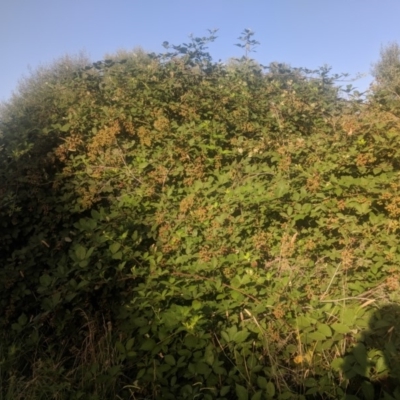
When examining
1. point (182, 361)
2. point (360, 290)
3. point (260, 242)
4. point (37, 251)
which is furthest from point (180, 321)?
point (37, 251)

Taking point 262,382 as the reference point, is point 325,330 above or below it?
above

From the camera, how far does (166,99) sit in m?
4.03

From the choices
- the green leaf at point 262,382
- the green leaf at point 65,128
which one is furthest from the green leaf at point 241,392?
the green leaf at point 65,128

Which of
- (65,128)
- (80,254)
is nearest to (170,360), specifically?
(80,254)

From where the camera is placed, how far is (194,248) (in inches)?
108

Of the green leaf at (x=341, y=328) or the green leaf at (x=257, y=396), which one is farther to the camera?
the green leaf at (x=341, y=328)

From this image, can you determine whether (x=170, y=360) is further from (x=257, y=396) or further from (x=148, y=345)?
(x=257, y=396)

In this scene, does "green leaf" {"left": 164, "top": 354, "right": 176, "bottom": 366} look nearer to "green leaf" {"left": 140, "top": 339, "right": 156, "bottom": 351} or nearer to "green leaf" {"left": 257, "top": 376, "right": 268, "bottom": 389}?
"green leaf" {"left": 140, "top": 339, "right": 156, "bottom": 351}

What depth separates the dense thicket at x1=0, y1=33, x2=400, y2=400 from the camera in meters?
2.25

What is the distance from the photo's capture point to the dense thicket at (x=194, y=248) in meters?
2.25

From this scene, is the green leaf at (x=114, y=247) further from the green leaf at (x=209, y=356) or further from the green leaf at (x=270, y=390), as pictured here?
the green leaf at (x=270, y=390)

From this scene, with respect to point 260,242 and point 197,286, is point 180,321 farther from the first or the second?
point 260,242

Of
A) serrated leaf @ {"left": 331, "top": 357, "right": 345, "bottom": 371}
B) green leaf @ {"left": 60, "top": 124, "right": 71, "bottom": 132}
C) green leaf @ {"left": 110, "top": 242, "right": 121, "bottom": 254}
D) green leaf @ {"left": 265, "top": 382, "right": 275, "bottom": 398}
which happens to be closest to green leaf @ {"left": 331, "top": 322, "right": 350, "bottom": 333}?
→ serrated leaf @ {"left": 331, "top": 357, "right": 345, "bottom": 371}

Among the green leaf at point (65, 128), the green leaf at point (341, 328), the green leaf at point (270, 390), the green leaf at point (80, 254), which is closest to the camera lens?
the green leaf at point (270, 390)
